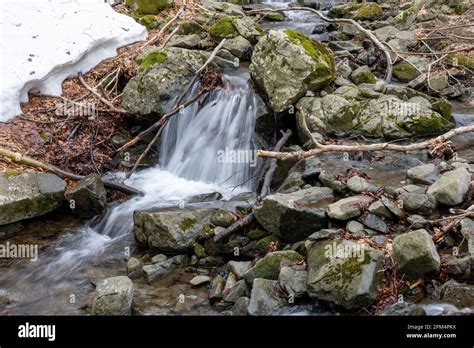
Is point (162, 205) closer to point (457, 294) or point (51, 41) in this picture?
point (457, 294)

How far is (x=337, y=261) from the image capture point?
14.7 ft

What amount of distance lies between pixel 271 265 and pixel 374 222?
4.06 feet

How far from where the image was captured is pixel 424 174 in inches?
230

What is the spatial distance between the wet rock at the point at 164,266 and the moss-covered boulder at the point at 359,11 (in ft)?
39.3

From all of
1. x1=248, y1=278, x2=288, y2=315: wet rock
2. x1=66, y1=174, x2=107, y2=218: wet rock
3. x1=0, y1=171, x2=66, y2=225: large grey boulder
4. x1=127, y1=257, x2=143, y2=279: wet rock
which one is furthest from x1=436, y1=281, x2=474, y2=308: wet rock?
x1=0, y1=171, x2=66, y2=225: large grey boulder

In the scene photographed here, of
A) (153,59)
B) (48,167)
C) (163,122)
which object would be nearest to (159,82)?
(153,59)

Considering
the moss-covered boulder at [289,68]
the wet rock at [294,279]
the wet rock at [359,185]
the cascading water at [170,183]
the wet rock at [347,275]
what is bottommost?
the cascading water at [170,183]

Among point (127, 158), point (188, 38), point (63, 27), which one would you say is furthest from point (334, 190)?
point (63, 27)

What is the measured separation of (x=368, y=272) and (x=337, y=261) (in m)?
→ 0.30

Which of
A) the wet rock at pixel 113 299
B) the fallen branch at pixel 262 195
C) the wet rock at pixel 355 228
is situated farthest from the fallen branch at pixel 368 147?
the wet rock at pixel 113 299

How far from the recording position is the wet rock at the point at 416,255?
4.36 meters

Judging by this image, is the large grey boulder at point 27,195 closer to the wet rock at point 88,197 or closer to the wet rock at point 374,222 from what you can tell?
the wet rock at point 88,197

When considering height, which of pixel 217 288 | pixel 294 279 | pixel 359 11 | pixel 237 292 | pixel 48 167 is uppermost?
pixel 359 11
